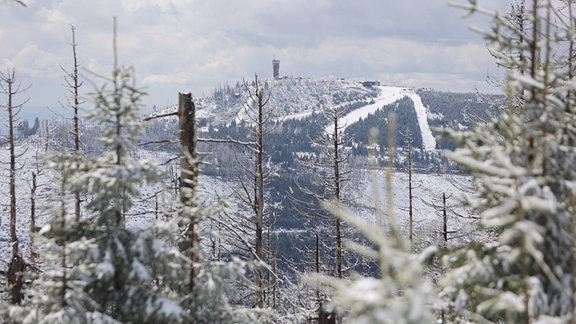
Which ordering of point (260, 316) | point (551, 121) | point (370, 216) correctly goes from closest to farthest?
point (551, 121) < point (260, 316) < point (370, 216)

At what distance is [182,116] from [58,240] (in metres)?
2.50

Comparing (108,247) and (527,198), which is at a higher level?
(527,198)

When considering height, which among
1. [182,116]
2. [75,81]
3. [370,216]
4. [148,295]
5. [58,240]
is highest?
[75,81]

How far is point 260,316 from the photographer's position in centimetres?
684

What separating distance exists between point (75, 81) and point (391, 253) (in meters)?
A: 18.5

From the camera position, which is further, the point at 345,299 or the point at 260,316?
the point at 260,316

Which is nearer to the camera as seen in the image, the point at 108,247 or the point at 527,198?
the point at 527,198

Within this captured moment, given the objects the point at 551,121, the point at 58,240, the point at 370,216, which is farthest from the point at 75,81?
the point at 370,216

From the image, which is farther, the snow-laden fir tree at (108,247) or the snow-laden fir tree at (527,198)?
Answer: the snow-laden fir tree at (108,247)

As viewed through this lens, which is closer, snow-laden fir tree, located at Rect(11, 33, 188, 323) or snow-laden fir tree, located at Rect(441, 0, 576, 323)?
snow-laden fir tree, located at Rect(441, 0, 576, 323)

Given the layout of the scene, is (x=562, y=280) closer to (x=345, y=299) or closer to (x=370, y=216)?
(x=345, y=299)

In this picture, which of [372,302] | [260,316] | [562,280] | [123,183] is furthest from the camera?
[260,316]

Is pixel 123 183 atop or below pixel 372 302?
atop

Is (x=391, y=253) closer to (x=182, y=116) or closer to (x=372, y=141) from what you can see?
(x=372, y=141)
